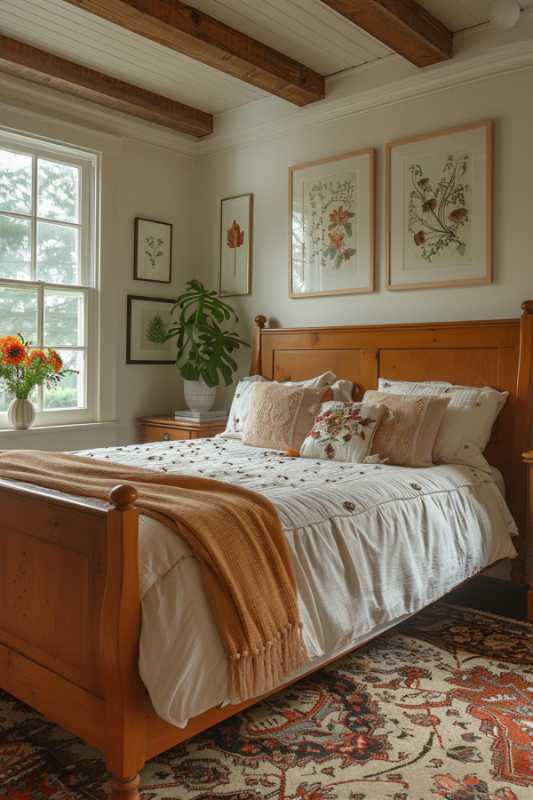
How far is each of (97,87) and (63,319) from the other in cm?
137

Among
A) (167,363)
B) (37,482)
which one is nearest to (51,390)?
(167,363)

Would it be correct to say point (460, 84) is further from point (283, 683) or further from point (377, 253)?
point (283, 683)

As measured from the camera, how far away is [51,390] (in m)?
4.24

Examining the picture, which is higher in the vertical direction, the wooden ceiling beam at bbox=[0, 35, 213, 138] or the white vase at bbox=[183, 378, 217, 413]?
the wooden ceiling beam at bbox=[0, 35, 213, 138]

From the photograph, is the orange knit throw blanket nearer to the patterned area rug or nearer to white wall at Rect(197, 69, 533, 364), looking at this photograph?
the patterned area rug

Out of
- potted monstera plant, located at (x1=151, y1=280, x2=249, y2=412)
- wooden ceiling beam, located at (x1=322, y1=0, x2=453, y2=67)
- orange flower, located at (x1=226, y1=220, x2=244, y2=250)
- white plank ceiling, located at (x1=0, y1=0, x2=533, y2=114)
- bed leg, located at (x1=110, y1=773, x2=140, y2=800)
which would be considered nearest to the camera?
bed leg, located at (x1=110, y1=773, x2=140, y2=800)

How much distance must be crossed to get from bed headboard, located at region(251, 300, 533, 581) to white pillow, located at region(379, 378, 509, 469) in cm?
12

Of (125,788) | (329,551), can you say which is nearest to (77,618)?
(125,788)

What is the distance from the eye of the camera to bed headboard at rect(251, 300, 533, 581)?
3396mm

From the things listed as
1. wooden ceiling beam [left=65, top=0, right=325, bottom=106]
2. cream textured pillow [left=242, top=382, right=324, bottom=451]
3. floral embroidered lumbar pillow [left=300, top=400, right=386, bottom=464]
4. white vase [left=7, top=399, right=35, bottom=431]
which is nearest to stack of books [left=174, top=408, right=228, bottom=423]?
cream textured pillow [left=242, top=382, right=324, bottom=451]

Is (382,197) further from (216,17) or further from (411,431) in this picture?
(411,431)

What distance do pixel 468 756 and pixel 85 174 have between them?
3.81 m

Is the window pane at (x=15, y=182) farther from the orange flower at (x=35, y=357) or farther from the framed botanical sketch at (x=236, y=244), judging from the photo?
the framed botanical sketch at (x=236, y=244)

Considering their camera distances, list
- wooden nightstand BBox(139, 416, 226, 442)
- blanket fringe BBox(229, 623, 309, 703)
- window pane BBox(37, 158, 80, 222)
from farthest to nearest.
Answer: wooden nightstand BBox(139, 416, 226, 442), window pane BBox(37, 158, 80, 222), blanket fringe BBox(229, 623, 309, 703)
